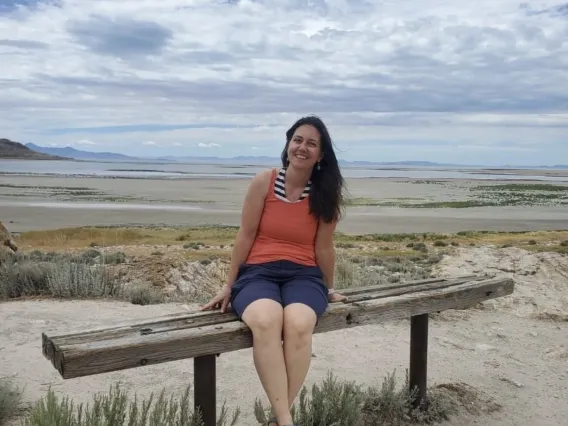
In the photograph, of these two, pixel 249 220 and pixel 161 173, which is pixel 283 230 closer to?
pixel 249 220

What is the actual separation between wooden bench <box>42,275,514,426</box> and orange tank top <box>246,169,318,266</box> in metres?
0.40

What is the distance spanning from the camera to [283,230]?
3.99m

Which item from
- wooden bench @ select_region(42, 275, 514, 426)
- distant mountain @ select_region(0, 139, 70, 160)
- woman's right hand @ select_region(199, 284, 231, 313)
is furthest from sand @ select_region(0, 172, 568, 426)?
distant mountain @ select_region(0, 139, 70, 160)

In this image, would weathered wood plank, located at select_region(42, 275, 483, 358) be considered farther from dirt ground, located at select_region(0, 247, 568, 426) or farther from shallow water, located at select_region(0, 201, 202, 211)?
shallow water, located at select_region(0, 201, 202, 211)

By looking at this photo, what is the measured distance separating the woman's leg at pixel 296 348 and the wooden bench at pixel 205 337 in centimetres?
22

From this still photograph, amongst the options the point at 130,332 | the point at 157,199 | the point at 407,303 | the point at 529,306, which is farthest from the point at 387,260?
the point at 157,199

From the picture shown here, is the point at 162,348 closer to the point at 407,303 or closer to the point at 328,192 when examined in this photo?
the point at 328,192

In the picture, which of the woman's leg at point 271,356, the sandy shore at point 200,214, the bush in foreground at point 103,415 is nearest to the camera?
the bush in foreground at point 103,415

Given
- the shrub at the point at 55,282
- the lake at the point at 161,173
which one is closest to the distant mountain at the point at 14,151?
the lake at the point at 161,173

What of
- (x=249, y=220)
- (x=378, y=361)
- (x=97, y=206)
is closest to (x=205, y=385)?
(x=249, y=220)

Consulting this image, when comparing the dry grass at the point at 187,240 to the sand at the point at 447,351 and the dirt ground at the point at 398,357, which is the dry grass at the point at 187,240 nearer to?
the sand at the point at 447,351

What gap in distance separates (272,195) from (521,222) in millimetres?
28280

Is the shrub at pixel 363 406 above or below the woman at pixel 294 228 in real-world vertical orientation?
below

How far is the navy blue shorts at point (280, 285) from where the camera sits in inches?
145
